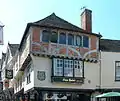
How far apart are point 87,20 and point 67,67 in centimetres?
541

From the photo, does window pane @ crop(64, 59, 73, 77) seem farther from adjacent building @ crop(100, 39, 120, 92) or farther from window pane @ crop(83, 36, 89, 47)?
adjacent building @ crop(100, 39, 120, 92)

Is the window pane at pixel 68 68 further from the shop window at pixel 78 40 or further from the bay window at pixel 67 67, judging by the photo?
the shop window at pixel 78 40

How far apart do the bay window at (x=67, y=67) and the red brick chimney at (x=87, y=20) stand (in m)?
3.75

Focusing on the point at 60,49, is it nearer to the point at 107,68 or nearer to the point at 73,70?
the point at 73,70

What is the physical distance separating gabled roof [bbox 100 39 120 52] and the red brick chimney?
1.99 metres

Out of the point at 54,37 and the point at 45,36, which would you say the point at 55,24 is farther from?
the point at 45,36

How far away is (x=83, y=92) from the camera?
969 inches

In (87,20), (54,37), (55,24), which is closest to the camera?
(54,37)

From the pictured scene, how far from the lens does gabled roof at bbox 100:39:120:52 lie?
26.2m

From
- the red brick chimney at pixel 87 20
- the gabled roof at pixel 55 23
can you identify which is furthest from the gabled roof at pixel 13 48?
the red brick chimney at pixel 87 20

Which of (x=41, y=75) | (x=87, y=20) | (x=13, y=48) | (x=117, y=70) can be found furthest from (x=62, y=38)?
(x=13, y=48)

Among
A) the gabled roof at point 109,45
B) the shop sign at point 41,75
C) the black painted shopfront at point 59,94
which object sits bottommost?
the black painted shopfront at point 59,94

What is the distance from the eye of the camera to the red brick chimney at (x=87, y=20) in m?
26.4

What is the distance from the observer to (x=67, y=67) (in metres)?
23.6
